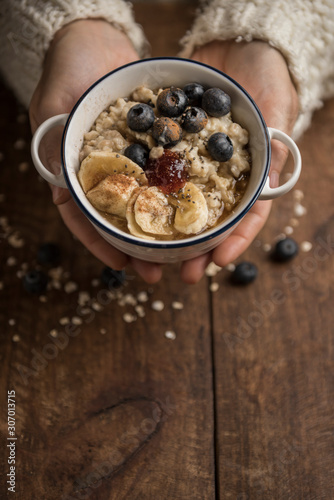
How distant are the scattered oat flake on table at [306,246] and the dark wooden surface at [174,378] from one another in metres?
0.01

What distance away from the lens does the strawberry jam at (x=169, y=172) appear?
96 cm

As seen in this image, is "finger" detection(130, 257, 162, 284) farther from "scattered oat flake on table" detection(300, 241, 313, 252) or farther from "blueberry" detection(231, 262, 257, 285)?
"scattered oat flake on table" detection(300, 241, 313, 252)

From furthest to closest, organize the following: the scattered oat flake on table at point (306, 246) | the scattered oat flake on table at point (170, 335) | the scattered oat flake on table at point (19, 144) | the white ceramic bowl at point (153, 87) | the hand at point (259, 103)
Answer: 1. the scattered oat flake on table at point (19, 144)
2. the scattered oat flake on table at point (306, 246)
3. the scattered oat flake on table at point (170, 335)
4. the hand at point (259, 103)
5. the white ceramic bowl at point (153, 87)

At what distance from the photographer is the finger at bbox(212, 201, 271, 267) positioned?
44.0 inches

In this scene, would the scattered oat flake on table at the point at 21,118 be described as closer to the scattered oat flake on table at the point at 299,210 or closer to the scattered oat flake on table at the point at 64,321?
the scattered oat flake on table at the point at 64,321

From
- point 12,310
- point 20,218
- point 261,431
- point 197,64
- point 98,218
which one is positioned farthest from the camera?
point 20,218

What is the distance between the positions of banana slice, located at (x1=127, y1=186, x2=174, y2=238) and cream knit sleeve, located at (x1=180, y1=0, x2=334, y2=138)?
54 cm

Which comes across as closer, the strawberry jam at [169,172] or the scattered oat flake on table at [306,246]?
the strawberry jam at [169,172]

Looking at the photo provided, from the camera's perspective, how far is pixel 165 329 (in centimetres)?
125

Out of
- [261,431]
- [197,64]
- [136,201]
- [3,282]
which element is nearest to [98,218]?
[136,201]

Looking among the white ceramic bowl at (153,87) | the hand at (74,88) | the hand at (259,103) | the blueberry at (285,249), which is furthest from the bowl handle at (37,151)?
the blueberry at (285,249)

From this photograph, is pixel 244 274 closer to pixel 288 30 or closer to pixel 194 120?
pixel 194 120

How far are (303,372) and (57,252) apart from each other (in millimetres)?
685

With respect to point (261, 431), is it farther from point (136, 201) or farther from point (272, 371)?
point (136, 201)
